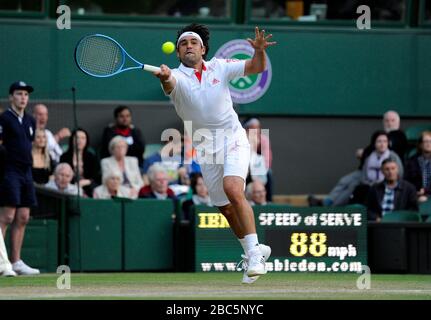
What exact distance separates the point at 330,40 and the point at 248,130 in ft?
10.3

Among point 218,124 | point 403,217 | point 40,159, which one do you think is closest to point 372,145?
point 403,217

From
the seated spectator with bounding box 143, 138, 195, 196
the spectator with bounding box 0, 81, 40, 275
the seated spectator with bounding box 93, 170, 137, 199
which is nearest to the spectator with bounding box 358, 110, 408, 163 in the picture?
the seated spectator with bounding box 143, 138, 195, 196

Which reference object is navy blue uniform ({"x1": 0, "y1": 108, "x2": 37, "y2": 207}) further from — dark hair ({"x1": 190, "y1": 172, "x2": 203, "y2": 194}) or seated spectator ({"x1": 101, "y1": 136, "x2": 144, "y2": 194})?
dark hair ({"x1": 190, "y1": 172, "x2": 203, "y2": 194})

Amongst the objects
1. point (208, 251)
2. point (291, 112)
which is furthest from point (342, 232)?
point (291, 112)

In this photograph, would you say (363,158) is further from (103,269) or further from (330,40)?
(103,269)

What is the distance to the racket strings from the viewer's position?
11.8 m

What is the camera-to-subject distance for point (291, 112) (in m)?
20.1

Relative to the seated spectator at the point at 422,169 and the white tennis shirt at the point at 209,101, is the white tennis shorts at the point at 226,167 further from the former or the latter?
the seated spectator at the point at 422,169

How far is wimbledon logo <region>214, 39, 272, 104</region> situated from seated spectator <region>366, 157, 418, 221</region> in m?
3.35

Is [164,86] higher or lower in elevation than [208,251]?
higher

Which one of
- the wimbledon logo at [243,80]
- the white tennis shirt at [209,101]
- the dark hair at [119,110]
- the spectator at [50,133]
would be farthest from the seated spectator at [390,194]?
the white tennis shirt at [209,101]

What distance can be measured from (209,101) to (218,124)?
23 centimetres

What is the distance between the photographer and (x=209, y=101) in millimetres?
11703

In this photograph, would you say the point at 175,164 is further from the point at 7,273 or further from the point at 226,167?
the point at 226,167
